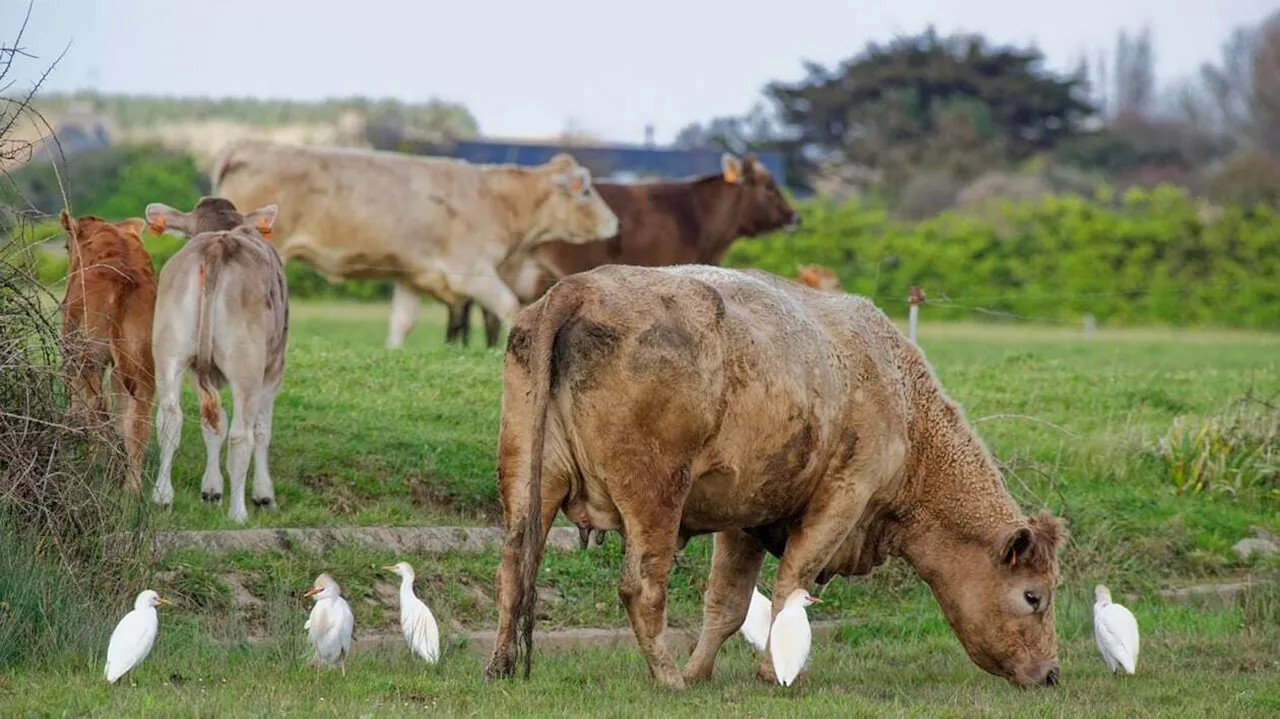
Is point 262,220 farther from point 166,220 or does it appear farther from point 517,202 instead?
point 517,202

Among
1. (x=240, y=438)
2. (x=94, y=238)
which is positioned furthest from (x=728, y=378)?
(x=94, y=238)

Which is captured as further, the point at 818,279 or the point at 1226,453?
the point at 818,279

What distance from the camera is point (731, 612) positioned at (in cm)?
1059

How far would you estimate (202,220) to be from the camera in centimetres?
1389

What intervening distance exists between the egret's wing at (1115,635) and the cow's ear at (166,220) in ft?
22.7

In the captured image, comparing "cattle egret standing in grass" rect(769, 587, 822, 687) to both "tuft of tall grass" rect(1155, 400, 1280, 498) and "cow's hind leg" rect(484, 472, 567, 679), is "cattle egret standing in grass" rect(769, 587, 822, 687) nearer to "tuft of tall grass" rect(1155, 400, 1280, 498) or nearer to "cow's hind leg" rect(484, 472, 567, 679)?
"cow's hind leg" rect(484, 472, 567, 679)

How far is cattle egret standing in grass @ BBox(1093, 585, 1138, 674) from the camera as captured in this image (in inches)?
420

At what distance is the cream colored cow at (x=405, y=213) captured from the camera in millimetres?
20578

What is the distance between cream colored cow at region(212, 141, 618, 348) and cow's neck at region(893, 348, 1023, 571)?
422 inches

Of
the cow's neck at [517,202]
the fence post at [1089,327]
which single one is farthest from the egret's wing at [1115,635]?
the fence post at [1089,327]

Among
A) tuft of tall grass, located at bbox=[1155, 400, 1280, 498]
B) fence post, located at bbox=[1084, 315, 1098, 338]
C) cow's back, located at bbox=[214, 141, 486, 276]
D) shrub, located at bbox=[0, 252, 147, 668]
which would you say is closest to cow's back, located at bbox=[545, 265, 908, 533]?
shrub, located at bbox=[0, 252, 147, 668]

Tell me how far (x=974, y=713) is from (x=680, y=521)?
1724 millimetres

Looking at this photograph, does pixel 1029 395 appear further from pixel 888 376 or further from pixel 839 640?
pixel 888 376

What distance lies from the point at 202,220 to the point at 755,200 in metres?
13.7
